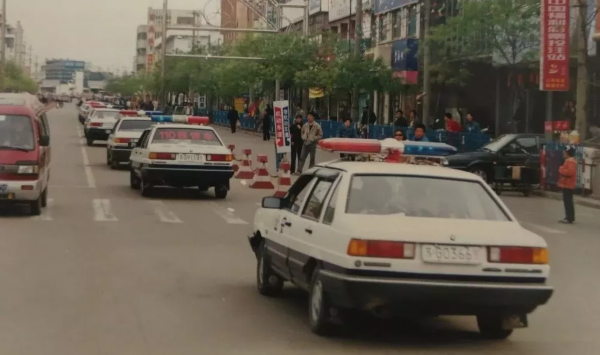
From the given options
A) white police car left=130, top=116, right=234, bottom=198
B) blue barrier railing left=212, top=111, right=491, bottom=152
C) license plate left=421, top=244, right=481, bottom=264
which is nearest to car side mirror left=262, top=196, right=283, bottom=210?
license plate left=421, top=244, right=481, bottom=264

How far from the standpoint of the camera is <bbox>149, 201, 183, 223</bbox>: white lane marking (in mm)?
19328

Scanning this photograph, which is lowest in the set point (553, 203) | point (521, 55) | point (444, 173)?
point (553, 203)

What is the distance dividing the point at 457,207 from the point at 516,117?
111 ft

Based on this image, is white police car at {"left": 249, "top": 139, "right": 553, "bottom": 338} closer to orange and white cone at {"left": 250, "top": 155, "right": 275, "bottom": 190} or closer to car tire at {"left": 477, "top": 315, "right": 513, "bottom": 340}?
car tire at {"left": 477, "top": 315, "right": 513, "bottom": 340}

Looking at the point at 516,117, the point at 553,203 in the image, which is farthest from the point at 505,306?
the point at 516,117

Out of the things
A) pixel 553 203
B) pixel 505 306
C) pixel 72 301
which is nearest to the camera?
pixel 505 306

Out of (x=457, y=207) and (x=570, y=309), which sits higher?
(x=457, y=207)

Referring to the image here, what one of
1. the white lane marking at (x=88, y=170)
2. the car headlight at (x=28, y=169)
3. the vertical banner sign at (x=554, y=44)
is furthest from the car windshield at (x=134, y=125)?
the car headlight at (x=28, y=169)

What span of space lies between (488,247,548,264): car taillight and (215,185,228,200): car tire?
1573 centimetres

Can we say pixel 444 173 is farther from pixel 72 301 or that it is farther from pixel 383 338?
pixel 72 301

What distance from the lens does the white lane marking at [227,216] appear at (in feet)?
64.1

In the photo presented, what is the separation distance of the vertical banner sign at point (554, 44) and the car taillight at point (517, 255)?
2198cm

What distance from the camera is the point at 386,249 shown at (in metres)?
8.36

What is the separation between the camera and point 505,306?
8.45 meters
